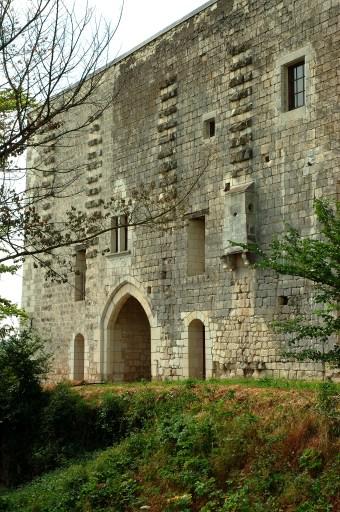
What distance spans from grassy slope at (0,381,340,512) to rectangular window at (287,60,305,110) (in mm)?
5909

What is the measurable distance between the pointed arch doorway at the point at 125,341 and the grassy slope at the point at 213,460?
5.89 metres

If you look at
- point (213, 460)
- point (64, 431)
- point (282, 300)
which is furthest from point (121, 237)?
point (213, 460)

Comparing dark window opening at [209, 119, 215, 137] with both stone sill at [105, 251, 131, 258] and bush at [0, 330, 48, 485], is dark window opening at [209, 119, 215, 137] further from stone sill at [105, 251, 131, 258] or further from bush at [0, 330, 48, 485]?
bush at [0, 330, 48, 485]

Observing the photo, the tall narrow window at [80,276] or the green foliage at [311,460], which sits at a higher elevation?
the tall narrow window at [80,276]

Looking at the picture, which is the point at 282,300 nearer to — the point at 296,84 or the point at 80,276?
the point at 296,84

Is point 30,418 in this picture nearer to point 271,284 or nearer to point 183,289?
point 183,289

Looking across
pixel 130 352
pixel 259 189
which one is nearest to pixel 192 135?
pixel 259 189

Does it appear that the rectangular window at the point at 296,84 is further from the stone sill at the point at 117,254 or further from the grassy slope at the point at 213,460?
the stone sill at the point at 117,254

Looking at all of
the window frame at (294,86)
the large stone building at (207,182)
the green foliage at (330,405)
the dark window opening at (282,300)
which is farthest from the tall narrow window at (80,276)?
the green foliage at (330,405)

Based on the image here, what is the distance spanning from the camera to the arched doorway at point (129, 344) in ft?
68.3

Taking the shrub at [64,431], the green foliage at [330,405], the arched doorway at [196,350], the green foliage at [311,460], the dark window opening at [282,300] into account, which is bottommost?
the shrub at [64,431]

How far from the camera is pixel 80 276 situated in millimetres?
22438

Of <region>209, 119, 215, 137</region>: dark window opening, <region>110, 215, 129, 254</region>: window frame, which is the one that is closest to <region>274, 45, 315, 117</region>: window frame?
<region>209, 119, 215, 137</region>: dark window opening

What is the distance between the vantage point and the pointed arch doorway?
2064 cm
